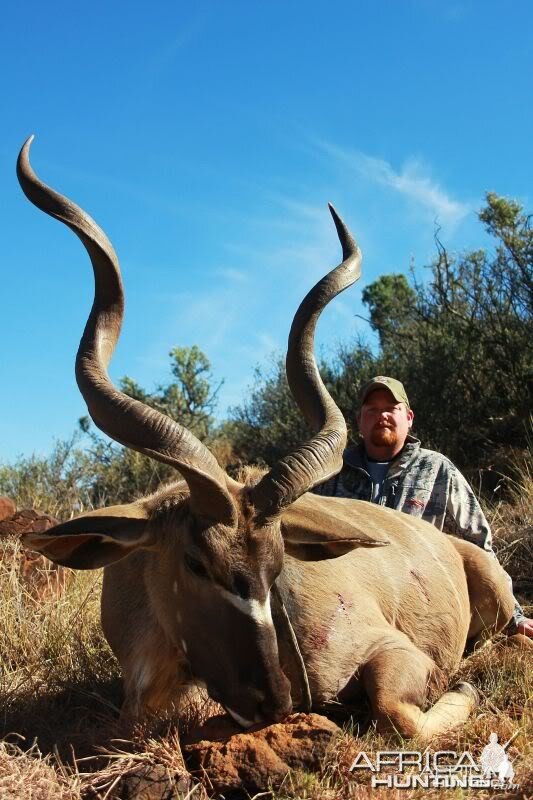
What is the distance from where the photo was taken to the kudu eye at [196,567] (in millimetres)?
3546

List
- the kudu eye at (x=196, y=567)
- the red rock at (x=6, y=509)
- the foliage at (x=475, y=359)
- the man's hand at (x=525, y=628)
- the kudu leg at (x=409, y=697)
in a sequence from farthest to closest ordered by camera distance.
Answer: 1. the foliage at (x=475, y=359)
2. the red rock at (x=6, y=509)
3. the man's hand at (x=525, y=628)
4. the kudu leg at (x=409, y=697)
5. the kudu eye at (x=196, y=567)

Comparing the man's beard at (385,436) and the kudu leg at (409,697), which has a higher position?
the man's beard at (385,436)

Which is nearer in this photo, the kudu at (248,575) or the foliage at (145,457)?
the kudu at (248,575)

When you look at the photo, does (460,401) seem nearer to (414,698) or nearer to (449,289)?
(449,289)

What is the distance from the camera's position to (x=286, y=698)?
334cm

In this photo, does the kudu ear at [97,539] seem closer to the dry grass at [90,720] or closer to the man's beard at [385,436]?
the dry grass at [90,720]

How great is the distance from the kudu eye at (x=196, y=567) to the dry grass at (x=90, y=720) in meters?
0.65

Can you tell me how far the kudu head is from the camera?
11.1 ft

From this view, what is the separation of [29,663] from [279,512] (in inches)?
101

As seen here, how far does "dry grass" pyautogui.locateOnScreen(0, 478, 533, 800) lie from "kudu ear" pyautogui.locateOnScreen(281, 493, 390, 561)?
32.1 inches

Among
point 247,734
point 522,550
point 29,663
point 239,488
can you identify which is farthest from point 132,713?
point 522,550

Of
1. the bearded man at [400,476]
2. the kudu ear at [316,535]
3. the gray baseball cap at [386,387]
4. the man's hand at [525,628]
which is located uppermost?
the gray baseball cap at [386,387]

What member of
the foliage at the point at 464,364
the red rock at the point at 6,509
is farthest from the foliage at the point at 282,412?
the red rock at the point at 6,509

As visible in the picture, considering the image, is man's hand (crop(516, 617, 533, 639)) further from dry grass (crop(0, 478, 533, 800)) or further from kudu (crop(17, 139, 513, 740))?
kudu (crop(17, 139, 513, 740))
